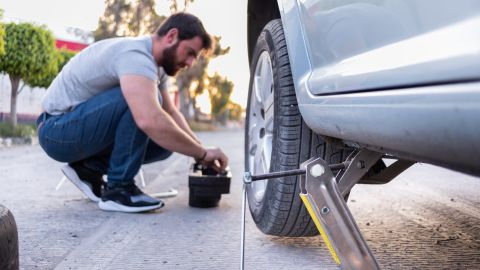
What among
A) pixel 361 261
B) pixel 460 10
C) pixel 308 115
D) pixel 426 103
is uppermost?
pixel 460 10

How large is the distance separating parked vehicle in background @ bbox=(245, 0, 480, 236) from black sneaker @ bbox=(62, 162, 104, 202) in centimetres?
123

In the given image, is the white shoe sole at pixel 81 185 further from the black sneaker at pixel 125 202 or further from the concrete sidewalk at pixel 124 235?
the black sneaker at pixel 125 202

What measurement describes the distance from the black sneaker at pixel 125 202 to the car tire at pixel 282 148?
2.46ft

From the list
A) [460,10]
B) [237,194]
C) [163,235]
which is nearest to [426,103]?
[460,10]

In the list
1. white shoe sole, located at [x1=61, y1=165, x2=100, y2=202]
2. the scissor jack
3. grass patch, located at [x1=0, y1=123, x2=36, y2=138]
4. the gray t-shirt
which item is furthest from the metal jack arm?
grass patch, located at [x1=0, y1=123, x2=36, y2=138]

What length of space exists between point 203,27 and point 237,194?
113cm

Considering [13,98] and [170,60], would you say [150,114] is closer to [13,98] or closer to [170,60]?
[170,60]

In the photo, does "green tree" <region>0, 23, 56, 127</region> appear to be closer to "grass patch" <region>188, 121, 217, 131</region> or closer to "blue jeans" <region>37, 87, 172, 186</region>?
"blue jeans" <region>37, 87, 172, 186</region>

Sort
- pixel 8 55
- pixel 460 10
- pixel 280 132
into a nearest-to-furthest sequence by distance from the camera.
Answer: pixel 460 10 < pixel 280 132 < pixel 8 55

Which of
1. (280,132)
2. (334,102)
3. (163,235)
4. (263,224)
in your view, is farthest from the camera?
(163,235)

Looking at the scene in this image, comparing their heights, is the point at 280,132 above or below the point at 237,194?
above

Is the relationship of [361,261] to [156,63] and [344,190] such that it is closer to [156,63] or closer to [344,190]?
[344,190]

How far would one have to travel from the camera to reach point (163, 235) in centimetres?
215

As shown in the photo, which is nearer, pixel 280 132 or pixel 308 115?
pixel 308 115
